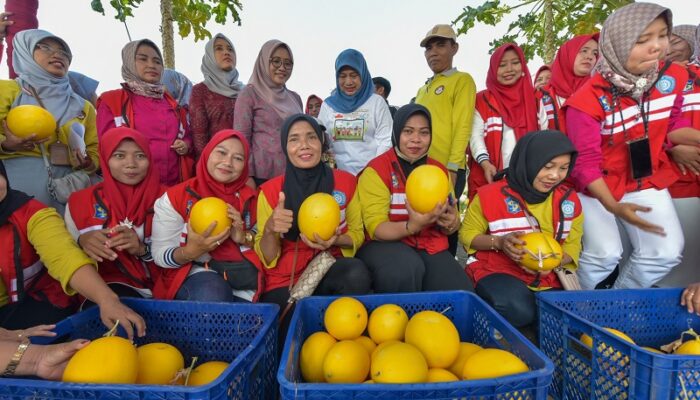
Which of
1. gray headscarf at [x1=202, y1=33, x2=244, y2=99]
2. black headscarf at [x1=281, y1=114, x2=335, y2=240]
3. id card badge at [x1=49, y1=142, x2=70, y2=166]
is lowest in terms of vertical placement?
black headscarf at [x1=281, y1=114, x2=335, y2=240]

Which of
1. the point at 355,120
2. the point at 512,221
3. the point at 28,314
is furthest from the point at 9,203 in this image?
the point at 512,221

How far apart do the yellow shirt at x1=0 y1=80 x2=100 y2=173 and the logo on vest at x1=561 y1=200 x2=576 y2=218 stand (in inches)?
135

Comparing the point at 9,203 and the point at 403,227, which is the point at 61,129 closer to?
the point at 9,203

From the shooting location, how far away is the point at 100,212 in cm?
246

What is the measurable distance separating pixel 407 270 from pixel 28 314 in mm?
2053

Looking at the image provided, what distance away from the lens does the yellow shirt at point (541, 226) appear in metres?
2.51

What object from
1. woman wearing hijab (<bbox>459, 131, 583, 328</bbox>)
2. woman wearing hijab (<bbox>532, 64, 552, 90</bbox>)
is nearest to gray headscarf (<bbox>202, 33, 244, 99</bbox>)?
woman wearing hijab (<bbox>459, 131, 583, 328</bbox>)

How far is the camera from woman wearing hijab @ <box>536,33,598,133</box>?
3.61 metres

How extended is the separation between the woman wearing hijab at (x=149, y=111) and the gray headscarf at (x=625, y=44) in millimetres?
3255

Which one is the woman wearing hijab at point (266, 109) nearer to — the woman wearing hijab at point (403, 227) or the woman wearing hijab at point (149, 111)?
the woman wearing hijab at point (149, 111)

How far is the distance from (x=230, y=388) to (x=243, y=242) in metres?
1.23

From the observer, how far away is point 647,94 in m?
2.62

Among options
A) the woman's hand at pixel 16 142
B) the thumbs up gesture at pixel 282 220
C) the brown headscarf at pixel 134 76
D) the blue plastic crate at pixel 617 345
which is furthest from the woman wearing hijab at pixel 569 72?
the woman's hand at pixel 16 142

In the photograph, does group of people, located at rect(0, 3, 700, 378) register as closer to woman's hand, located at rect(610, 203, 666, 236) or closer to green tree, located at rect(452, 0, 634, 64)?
woman's hand, located at rect(610, 203, 666, 236)
